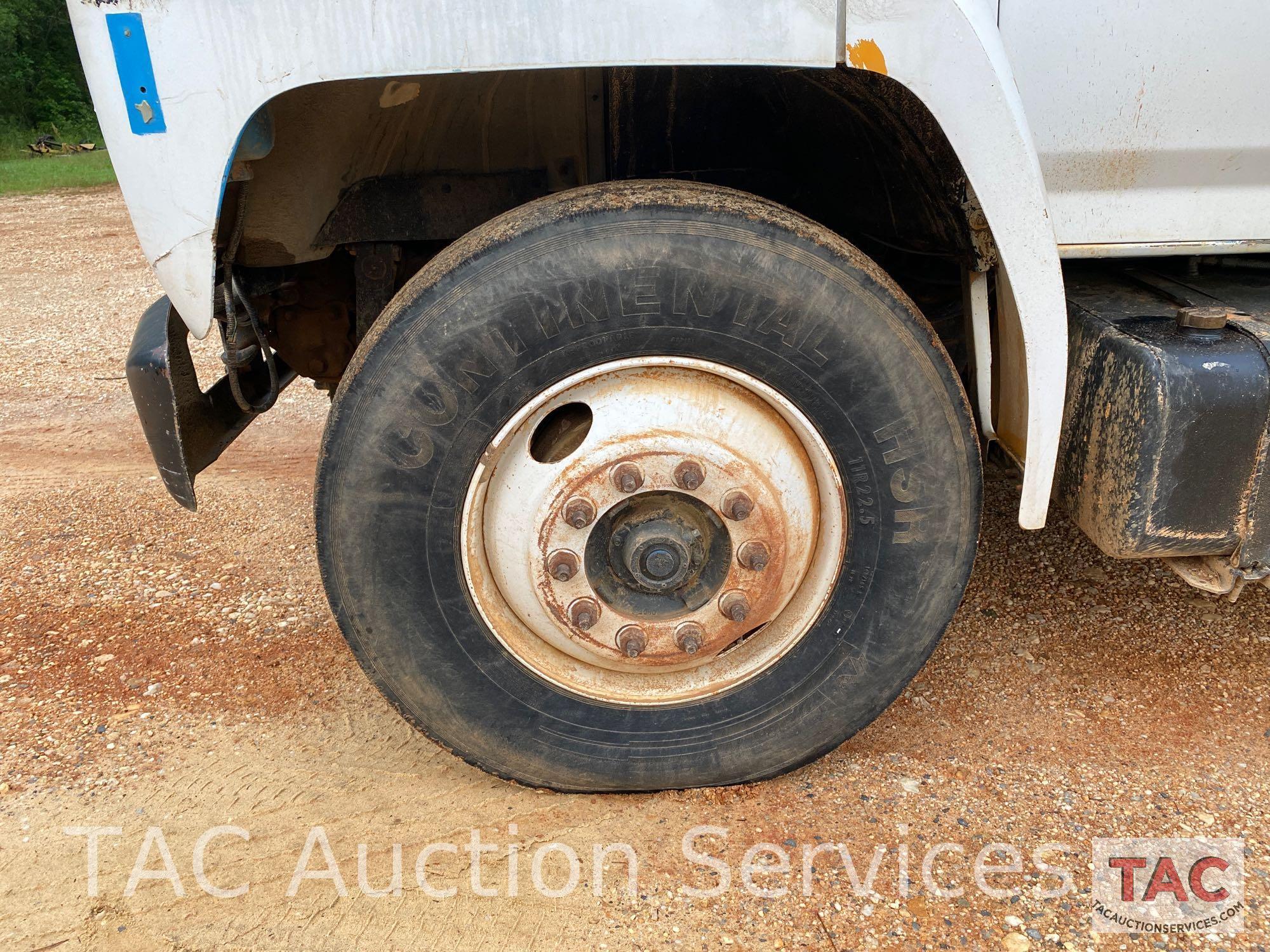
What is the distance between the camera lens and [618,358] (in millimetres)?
1808

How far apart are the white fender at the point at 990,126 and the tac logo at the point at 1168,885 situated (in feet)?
2.98

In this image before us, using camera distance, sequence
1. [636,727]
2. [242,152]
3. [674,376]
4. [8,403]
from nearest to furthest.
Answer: [242,152], [674,376], [636,727], [8,403]

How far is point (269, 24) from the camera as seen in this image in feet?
5.03

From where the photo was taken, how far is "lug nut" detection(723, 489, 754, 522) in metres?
1.89

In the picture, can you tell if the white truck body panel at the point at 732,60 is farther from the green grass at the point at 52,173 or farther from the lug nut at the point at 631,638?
the green grass at the point at 52,173

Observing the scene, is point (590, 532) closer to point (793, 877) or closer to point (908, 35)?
point (793, 877)

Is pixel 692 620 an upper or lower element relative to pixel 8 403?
upper

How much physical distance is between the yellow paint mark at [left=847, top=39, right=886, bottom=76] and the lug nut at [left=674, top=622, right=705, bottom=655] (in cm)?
109

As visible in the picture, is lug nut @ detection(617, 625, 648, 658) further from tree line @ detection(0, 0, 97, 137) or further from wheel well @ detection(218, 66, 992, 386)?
tree line @ detection(0, 0, 97, 137)

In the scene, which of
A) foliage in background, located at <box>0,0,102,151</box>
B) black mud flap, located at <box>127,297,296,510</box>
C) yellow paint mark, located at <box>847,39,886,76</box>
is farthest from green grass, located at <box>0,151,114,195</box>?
yellow paint mark, located at <box>847,39,886,76</box>

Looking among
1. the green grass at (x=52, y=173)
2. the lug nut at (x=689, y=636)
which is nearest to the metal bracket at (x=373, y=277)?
the lug nut at (x=689, y=636)

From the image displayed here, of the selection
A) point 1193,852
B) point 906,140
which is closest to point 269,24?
point 906,140

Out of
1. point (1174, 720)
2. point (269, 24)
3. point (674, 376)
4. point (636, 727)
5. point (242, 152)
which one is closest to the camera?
point (269, 24)

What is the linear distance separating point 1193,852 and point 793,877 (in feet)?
2.73
